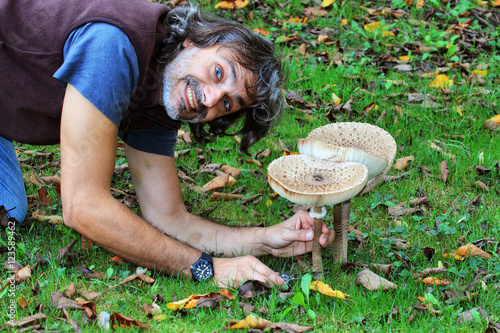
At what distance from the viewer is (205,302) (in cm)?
301

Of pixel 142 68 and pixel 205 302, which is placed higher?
pixel 142 68

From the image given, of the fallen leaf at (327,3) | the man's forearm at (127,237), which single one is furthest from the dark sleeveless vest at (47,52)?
the fallen leaf at (327,3)

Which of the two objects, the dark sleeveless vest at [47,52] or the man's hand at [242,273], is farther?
the man's hand at [242,273]

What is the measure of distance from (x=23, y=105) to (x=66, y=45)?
0.58m

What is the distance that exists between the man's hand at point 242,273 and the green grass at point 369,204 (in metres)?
0.11

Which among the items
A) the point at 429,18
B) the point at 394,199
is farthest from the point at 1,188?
the point at 429,18

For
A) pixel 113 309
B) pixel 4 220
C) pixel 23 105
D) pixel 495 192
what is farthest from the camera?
pixel 495 192

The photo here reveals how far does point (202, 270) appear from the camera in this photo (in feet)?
10.9

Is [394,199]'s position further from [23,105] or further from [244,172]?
[23,105]

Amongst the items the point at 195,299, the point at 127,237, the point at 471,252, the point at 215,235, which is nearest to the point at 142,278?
the point at 127,237

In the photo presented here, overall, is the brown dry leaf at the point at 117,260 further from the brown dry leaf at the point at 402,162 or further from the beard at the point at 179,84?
the brown dry leaf at the point at 402,162

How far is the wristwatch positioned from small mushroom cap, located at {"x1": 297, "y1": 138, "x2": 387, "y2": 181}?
0.94m

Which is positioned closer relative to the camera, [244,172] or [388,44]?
[244,172]

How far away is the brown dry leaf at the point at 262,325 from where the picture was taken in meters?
2.78
